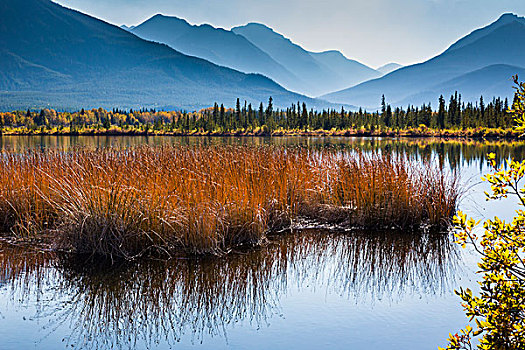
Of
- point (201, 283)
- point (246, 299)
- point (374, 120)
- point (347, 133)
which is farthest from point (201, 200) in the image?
point (374, 120)

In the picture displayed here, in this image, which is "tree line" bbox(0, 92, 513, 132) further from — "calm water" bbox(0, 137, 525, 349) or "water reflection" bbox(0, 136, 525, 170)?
"calm water" bbox(0, 137, 525, 349)

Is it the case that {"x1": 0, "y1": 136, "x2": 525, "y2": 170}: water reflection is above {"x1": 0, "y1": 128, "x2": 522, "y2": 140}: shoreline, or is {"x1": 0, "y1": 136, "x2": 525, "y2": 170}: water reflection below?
below

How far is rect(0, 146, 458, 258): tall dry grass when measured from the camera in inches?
307

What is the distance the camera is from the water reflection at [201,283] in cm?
550

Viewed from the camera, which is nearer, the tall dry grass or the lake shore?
the tall dry grass

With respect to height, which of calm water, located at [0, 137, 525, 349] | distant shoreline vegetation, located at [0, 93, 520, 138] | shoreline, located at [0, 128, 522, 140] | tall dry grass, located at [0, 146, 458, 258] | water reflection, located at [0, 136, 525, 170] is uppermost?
distant shoreline vegetation, located at [0, 93, 520, 138]

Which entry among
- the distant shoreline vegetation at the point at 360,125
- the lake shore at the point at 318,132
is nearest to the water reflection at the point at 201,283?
the lake shore at the point at 318,132

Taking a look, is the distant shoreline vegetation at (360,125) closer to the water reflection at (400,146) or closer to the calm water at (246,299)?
the water reflection at (400,146)

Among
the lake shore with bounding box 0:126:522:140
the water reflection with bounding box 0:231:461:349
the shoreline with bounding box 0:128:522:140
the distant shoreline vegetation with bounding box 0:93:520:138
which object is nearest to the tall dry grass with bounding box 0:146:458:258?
the water reflection with bounding box 0:231:461:349

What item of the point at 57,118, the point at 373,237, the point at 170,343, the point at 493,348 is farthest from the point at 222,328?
the point at 57,118

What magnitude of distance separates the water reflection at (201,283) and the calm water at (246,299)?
0.05 ft

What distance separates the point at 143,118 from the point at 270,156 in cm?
10951

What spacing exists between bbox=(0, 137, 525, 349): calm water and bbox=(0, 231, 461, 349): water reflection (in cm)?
1

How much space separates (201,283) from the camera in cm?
667
